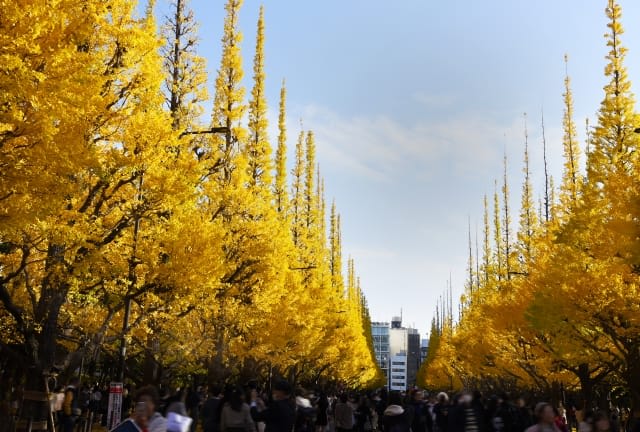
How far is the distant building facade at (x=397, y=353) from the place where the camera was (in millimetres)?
170625

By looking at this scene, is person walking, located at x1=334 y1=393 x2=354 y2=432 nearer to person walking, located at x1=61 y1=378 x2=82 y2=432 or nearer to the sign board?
the sign board

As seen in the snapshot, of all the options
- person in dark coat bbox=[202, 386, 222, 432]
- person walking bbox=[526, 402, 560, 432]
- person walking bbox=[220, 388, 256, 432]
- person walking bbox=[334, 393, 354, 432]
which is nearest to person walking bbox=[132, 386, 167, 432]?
person walking bbox=[220, 388, 256, 432]

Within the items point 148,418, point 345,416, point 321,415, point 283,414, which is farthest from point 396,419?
point 321,415

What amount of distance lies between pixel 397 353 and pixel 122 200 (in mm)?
171051

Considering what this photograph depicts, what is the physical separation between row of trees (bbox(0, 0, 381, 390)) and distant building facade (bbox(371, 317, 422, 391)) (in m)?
147

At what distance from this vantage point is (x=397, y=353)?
178 m

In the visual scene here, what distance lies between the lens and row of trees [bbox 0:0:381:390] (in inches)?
359

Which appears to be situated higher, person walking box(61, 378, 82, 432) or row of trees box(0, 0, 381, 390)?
row of trees box(0, 0, 381, 390)

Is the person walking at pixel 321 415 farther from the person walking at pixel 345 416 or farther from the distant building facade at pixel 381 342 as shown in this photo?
the distant building facade at pixel 381 342

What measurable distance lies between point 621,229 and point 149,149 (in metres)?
10.6

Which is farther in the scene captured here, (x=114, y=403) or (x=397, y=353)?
(x=397, y=353)

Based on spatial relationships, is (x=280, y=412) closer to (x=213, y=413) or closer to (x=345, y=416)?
(x=213, y=413)

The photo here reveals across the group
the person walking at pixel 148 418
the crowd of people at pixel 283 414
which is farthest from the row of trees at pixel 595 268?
the person walking at pixel 148 418

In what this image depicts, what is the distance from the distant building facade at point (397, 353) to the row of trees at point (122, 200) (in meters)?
147
